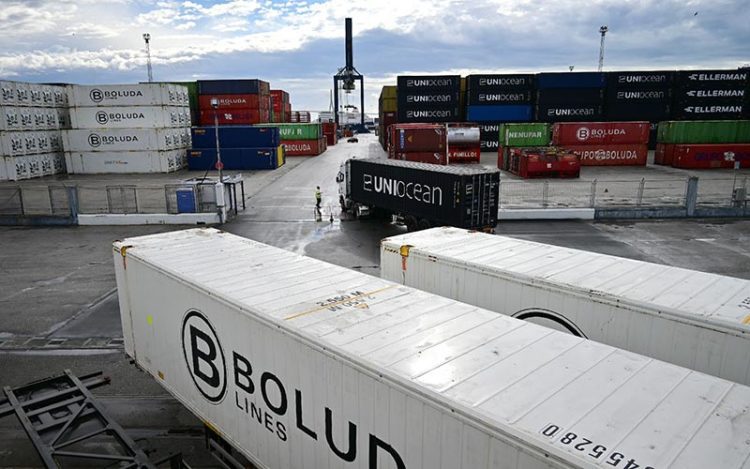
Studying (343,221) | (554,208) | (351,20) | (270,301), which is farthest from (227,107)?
(351,20)

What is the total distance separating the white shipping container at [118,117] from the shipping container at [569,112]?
4027cm

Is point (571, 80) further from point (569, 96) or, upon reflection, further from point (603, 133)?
point (603, 133)

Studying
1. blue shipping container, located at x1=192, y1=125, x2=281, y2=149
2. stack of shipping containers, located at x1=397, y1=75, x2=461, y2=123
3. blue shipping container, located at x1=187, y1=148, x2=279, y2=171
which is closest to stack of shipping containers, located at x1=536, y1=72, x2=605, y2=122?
stack of shipping containers, located at x1=397, y1=75, x2=461, y2=123

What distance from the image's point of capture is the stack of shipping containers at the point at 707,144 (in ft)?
149

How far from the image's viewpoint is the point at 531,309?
832cm

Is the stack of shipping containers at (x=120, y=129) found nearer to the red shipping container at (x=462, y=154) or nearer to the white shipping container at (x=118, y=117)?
the white shipping container at (x=118, y=117)

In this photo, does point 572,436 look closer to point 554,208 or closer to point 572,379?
point 572,379

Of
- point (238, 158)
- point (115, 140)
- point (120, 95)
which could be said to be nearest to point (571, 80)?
point (238, 158)

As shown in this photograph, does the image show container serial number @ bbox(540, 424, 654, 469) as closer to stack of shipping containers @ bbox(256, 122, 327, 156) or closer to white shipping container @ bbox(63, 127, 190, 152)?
white shipping container @ bbox(63, 127, 190, 152)

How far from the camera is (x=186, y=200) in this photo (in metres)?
26.6

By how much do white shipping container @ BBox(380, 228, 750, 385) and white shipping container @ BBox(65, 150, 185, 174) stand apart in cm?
4352

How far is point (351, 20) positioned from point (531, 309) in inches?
5058

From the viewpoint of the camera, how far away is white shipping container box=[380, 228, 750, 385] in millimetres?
6551

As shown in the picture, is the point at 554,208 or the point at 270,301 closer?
the point at 270,301
